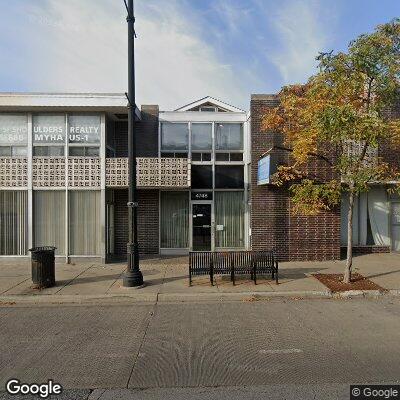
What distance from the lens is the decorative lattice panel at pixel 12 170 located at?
41.9 ft

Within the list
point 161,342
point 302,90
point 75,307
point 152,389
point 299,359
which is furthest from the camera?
point 302,90

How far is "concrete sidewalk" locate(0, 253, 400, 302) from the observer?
896cm

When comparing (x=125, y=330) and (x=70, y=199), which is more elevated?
(x=70, y=199)

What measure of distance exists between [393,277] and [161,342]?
730cm

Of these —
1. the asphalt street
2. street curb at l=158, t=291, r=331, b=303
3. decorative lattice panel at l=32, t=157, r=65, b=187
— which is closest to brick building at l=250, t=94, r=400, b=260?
street curb at l=158, t=291, r=331, b=303

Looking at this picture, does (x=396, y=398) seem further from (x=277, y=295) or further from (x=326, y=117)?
(x=326, y=117)

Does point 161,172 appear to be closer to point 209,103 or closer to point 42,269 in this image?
point 209,103

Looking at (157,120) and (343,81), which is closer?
(343,81)

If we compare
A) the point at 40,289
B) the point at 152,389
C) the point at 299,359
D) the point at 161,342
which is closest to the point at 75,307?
the point at 40,289

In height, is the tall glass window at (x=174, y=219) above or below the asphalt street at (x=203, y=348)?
above

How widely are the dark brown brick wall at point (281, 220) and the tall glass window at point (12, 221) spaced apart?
7.57 metres

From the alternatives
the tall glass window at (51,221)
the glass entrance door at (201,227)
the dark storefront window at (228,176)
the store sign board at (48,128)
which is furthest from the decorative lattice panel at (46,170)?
the dark storefront window at (228,176)

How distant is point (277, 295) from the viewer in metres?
9.06

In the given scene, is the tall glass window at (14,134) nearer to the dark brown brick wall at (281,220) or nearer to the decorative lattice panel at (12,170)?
the decorative lattice panel at (12,170)
